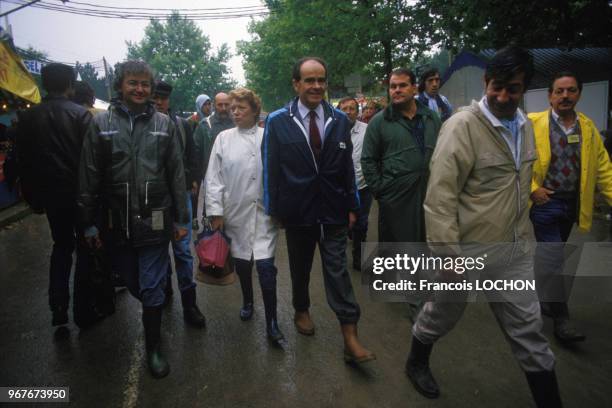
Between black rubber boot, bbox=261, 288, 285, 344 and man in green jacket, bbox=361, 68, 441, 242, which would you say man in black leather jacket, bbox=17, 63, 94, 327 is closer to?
black rubber boot, bbox=261, 288, 285, 344

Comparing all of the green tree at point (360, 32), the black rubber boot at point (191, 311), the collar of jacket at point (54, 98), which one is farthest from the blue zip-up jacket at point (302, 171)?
the green tree at point (360, 32)

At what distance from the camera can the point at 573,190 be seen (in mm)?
3197

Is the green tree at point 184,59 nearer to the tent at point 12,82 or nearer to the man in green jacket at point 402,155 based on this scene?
the tent at point 12,82

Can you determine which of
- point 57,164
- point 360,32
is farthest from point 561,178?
point 360,32

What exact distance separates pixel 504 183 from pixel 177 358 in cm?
252

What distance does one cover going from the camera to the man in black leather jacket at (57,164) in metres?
3.22

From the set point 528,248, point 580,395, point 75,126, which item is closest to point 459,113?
point 528,248

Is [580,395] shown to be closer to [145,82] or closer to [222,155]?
[222,155]

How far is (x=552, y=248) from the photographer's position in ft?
10.6

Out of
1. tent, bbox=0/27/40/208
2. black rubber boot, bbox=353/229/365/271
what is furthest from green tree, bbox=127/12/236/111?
black rubber boot, bbox=353/229/365/271

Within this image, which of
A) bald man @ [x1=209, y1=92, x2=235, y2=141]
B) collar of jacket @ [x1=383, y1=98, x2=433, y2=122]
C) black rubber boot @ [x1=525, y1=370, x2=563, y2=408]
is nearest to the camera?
black rubber boot @ [x1=525, y1=370, x2=563, y2=408]

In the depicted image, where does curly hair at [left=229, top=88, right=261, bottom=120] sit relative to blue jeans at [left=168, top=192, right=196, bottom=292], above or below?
above

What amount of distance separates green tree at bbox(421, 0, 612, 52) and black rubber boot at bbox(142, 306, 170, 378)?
281 inches

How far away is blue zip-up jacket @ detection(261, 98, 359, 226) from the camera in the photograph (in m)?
2.85
